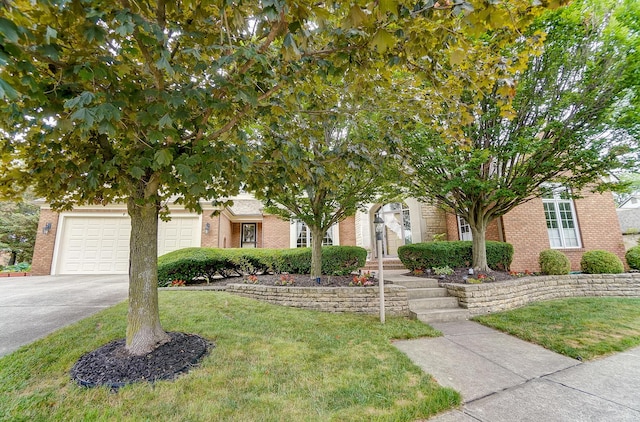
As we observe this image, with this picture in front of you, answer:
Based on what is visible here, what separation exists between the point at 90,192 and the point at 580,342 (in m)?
7.64

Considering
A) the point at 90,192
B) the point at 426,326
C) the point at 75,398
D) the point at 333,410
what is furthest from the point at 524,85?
the point at 75,398

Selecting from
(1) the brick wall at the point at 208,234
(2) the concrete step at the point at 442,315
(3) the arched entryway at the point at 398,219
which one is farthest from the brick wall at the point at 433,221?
(1) the brick wall at the point at 208,234

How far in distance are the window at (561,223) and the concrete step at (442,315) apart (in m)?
7.16

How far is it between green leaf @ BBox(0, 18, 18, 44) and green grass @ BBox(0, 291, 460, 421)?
9.16 ft

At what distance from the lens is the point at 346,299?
233 inches

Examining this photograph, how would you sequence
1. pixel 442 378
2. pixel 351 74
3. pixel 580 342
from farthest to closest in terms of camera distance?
pixel 580 342
pixel 442 378
pixel 351 74

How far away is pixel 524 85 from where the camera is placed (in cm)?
610

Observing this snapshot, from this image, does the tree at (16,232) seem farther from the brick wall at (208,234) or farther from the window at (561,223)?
the window at (561,223)

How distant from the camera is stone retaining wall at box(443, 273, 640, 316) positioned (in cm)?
593

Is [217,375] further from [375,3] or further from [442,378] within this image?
[375,3]

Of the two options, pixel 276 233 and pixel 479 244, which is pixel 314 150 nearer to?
pixel 479 244

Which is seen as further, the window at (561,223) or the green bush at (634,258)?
the window at (561,223)

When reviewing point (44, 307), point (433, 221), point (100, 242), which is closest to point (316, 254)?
point (44, 307)

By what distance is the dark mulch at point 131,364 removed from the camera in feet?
9.32
